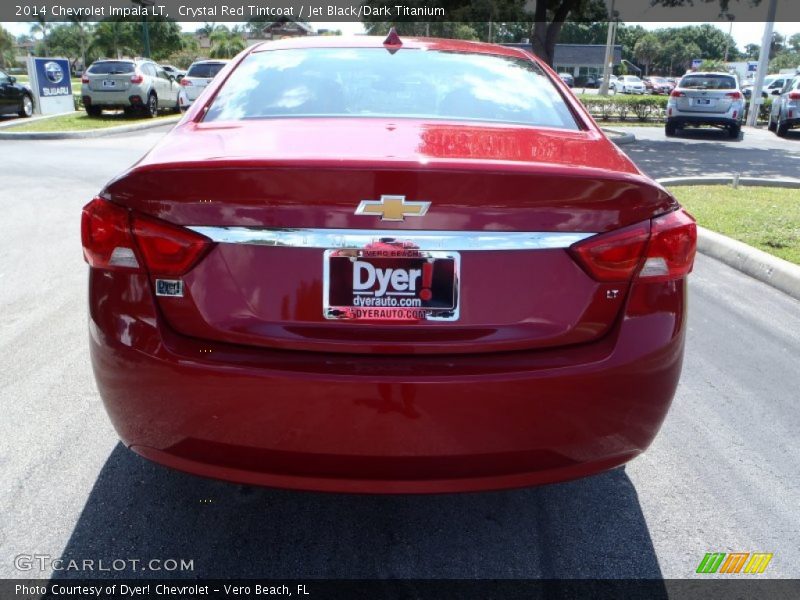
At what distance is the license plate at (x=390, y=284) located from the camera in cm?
189

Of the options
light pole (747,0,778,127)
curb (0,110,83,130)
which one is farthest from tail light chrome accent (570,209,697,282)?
light pole (747,0,778,127)

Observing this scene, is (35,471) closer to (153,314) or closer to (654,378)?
(153,314)

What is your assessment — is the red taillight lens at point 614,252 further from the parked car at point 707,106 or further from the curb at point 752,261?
the parked car at point 707,106

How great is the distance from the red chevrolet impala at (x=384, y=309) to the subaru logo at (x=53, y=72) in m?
20.1

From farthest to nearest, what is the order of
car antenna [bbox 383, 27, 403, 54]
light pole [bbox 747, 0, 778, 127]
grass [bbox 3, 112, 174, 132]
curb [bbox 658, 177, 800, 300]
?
1. light pole [bbox 747, 0, 778, 127]
2. grass [bbox 3, 112, 174, 132]
3. curb [bbox 658, 177, 800, 300]
4. car antenna [bbox 383, 27, 403, 54]

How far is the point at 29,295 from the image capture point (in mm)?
4891

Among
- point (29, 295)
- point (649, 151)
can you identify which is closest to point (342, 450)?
point (29, 295)

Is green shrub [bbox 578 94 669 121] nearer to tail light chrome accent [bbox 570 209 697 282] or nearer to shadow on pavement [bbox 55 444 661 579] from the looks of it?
shadow on pavement [bbox 55 444 661 579]

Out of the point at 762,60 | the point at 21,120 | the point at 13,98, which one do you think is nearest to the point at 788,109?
the point at 762,60

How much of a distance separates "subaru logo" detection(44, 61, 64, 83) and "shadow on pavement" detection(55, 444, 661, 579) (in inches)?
774

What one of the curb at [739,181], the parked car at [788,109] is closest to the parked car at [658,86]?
the parked car at [788,109]

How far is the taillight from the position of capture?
6.38 feet

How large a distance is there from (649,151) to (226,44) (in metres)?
52.3

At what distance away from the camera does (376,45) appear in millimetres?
3350
